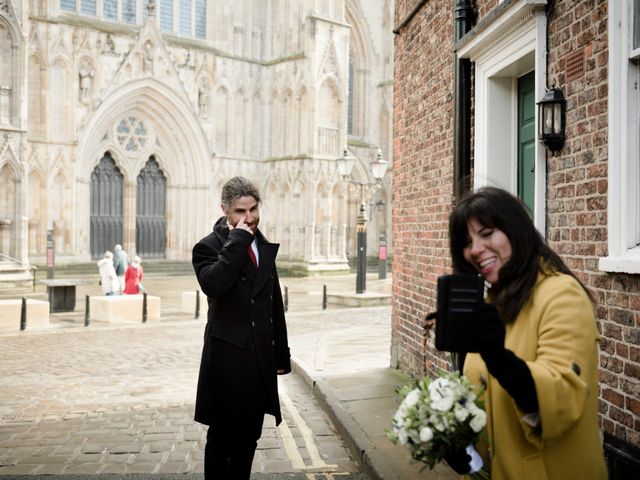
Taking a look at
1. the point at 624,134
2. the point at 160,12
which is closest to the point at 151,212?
the point at 160,12

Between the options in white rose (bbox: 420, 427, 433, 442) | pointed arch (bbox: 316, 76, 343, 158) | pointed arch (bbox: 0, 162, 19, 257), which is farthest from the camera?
pointed arch (bbox: 316, 76, 343, 158)

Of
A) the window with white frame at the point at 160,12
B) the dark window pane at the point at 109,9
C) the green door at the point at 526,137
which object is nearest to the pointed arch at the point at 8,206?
the window with white frame at the point at 160,12

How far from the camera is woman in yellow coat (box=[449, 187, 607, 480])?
75.3 inches

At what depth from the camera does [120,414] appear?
6.66 m

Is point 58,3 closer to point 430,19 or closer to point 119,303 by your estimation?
point 119,303

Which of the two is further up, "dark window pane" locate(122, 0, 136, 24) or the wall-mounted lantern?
"dark window pane" locate(122, 0, 136, 24)

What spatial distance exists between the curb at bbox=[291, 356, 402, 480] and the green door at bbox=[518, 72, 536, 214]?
236 cm

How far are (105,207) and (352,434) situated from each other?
81.9 feet

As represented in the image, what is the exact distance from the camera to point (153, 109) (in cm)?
2956

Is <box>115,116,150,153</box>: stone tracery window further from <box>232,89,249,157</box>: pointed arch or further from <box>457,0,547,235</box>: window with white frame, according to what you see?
<box>457,0,547,235</box>: window with white frame

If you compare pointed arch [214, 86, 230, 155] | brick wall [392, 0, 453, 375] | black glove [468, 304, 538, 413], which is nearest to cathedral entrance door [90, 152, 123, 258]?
pointed arch [214, 86, 230, 155]

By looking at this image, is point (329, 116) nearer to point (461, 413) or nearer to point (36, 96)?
point (36, 96)

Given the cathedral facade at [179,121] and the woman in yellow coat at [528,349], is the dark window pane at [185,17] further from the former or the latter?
the woman in yellow coat at [528,349]

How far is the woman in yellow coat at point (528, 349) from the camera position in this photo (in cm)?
191
